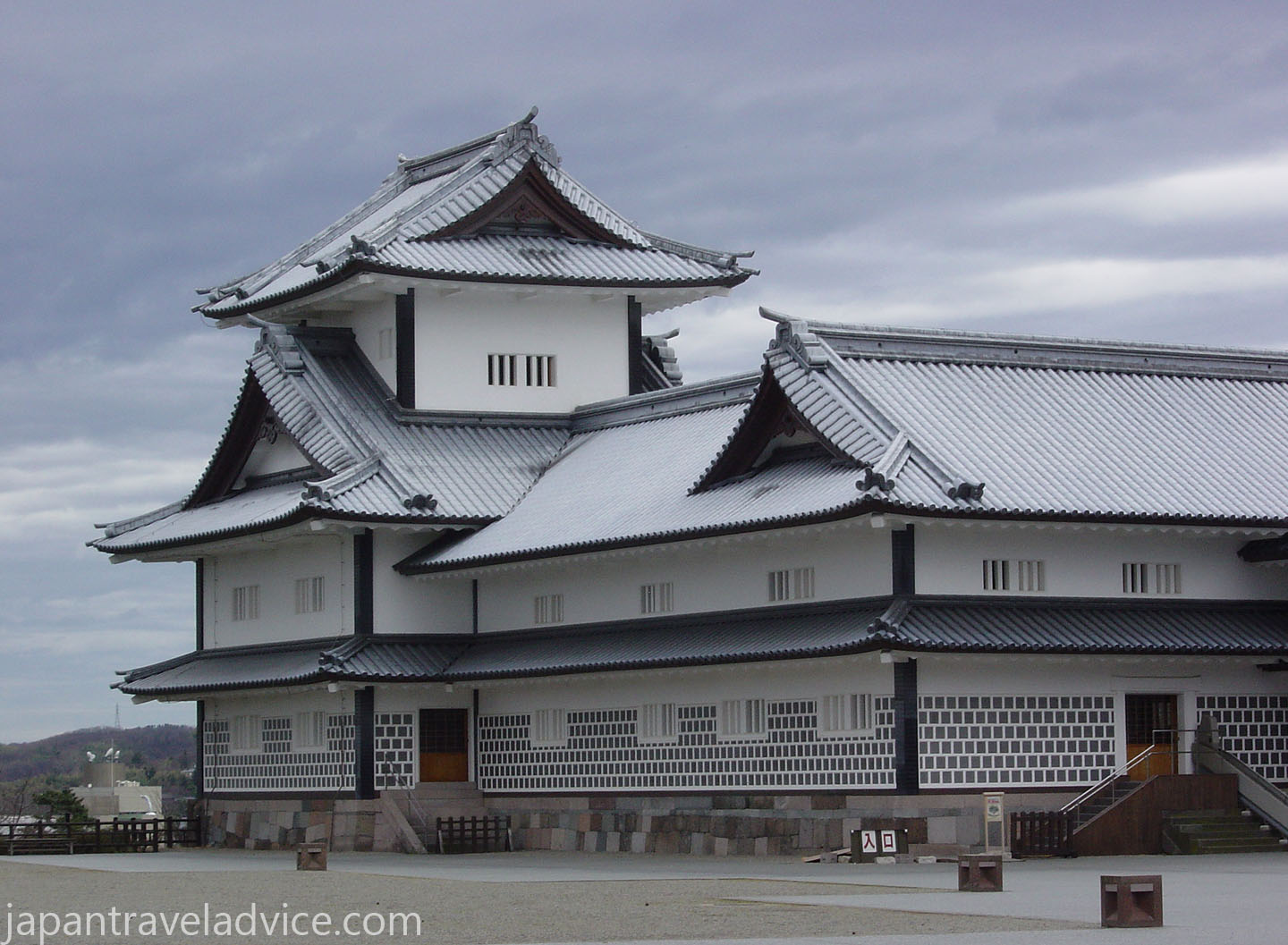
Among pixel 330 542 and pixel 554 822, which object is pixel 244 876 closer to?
pixel 554 822

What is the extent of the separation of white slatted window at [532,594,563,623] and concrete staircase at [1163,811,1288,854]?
15.6 metres

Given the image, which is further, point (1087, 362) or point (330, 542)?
point (330, 542)

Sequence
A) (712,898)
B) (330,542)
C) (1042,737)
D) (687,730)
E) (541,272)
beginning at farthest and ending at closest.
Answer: (541,272), (330,542), (687,730), (1042,737), (712,898)

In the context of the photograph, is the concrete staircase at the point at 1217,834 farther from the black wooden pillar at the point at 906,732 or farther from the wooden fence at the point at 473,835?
the wooden fence at the point at 473,835

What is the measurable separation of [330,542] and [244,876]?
15.9m

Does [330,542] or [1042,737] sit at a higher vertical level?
[330,542]

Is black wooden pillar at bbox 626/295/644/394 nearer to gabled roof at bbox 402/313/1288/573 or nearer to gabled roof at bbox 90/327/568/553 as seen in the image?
gabled roof at bbox 90/327/568/553

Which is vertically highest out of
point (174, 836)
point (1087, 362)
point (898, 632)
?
point (1087, 362)

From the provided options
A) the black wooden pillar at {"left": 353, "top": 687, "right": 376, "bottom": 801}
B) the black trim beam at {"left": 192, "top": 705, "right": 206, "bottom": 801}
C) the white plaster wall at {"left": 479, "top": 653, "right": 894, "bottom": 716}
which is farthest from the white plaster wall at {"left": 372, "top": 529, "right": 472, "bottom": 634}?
the black trim beam at {"left": 192, "top": 705, "right": 206, "bottom": 801}

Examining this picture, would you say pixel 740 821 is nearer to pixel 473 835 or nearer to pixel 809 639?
pixel 809 639

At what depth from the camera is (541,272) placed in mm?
59250

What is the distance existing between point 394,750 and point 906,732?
1568cm

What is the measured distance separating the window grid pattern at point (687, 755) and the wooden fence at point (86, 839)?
31.0ft

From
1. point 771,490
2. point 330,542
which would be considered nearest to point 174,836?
point 330,542
